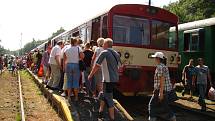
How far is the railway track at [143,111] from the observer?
1311 centimetres

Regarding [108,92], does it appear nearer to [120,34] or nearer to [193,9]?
[120,34]

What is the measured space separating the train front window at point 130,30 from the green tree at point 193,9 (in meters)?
29.6

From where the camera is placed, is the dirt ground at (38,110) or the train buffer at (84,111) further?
the dirt ground at (38,110)

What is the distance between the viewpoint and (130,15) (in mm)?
14086

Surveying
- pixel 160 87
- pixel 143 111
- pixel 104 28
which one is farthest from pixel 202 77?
pixel 160 87

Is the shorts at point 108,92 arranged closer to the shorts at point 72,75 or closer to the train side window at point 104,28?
the shorts at point 72,75

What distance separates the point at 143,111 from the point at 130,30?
2672mm

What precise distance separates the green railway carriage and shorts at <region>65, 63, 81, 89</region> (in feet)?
28.7

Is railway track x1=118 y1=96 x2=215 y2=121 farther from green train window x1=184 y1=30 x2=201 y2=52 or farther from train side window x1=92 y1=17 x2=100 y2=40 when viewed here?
green train window x1=184 y1=30 x2=201 y2=52

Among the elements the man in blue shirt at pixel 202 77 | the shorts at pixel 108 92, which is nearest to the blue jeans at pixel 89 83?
the shorts at pixel 108 92

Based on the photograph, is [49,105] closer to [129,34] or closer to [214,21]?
[129,34]

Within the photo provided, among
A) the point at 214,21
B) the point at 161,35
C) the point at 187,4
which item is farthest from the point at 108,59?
the point at 187,4

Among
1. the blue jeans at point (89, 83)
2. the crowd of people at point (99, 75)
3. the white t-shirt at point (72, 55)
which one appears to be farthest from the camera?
the blue jeans at point (89, 83)

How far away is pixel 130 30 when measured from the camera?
14109 millimetres
